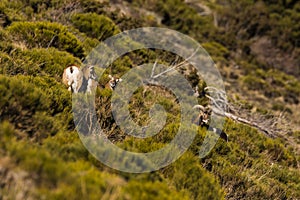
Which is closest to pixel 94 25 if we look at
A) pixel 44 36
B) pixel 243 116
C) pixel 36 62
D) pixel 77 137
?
pixel 44 36

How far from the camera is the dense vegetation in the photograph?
3518mm

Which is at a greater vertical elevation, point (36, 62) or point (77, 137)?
point (77, 137)

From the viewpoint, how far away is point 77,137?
486cm

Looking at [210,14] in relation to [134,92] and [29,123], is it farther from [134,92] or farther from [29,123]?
[29,123]

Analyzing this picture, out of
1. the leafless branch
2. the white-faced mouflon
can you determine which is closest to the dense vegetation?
the white-faced mouflon

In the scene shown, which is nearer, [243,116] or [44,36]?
[44,36]

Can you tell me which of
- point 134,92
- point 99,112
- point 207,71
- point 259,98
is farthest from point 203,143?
point 259,98

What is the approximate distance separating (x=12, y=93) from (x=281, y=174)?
210 inches

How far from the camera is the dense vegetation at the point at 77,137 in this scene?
11.5 ft

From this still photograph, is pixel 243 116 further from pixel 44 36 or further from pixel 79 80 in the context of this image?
pixel 44 36

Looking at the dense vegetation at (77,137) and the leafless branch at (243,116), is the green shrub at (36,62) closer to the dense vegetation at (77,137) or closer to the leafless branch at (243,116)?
the dense vegetation at (77,137)

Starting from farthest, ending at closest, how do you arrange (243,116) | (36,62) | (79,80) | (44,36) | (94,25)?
(94,25)
(243,116)
(44,36)
(36,62)
(79,80)

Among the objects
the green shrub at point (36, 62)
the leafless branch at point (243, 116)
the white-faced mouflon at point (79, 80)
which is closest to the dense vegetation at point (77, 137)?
the green shrub at point (36, 62)

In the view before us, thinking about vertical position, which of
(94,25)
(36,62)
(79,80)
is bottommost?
(94,25)
